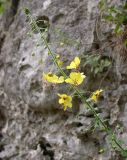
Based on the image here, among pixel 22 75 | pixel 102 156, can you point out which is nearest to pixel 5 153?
pixel 22 75

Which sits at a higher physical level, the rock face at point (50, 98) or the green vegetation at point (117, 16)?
the green vegetation at point (117, 16)

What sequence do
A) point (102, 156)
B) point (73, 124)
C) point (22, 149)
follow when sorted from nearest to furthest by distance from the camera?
1. point (102, 156)
2. point (73, 124)
3. point (22, 149)

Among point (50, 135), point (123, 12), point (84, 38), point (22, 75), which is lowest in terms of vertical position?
point (50, 135)

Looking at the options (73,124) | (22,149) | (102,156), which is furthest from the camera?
(22,149)

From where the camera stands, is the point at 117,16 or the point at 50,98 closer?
the point at 117,16

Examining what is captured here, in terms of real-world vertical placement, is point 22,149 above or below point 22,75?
below

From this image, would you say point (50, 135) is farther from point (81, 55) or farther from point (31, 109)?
point (81, 55)

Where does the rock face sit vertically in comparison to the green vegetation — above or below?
below

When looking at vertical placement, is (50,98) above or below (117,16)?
below
